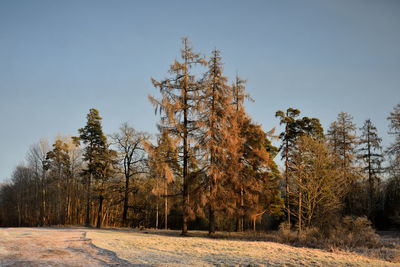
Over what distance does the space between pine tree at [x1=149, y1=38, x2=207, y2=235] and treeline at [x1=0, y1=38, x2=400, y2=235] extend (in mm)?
77

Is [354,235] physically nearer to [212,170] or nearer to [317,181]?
[317,181]

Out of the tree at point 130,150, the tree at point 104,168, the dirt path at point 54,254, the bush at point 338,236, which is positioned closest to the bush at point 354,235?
the bush at point 338,236

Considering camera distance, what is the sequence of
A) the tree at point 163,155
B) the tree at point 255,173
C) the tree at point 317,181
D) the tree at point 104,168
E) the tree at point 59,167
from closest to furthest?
the tree at point 317,181 < the tree at point 163,155 < the tree at point 255,173 < the tree at point 104,168 < the tree at point 59,167

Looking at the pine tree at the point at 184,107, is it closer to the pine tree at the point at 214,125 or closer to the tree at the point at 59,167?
the pine tree at the point at 214,125

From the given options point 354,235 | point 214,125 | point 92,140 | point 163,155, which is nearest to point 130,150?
point 92,140

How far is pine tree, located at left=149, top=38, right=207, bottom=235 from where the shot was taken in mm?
21016

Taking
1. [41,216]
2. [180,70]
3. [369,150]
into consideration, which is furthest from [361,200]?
[41,216]

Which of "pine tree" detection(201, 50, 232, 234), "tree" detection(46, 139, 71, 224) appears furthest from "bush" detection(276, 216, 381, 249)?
"tree" detection(46, 139, 71, 224)

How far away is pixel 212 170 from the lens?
67.1 feet

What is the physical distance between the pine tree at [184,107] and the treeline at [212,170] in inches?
3.0

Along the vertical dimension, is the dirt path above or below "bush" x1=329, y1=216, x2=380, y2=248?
above

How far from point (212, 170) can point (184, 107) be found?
519 cm

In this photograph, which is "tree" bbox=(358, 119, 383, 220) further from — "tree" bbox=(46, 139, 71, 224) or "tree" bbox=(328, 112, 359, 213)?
"tree" bbox=(46, 139, 71, 224)

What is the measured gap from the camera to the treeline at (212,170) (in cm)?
2066
